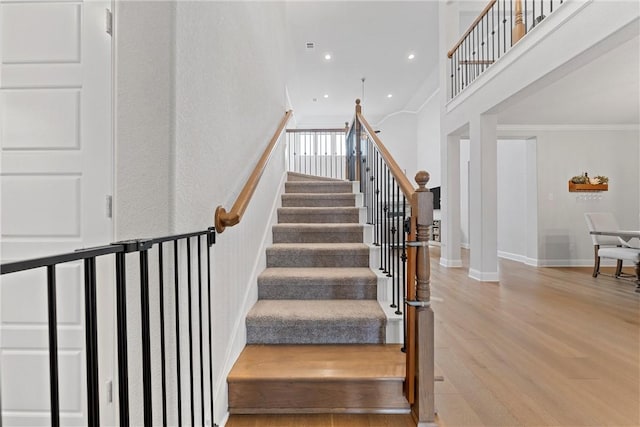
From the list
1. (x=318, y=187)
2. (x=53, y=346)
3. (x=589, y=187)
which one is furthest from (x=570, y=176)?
(x=53, y=346)

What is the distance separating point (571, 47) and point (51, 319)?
12.9ft

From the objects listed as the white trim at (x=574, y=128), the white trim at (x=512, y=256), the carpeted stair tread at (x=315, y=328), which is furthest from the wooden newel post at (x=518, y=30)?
the white trim at (x=512, y=256)

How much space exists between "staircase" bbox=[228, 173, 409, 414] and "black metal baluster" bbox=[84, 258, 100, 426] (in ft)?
3.02

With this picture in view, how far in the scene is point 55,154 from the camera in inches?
50.6

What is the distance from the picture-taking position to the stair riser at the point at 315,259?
2.62 metres

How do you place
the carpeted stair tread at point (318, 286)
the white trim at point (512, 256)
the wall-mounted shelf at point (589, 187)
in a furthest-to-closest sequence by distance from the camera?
the white trim at point (512, 256)
the wall-mounted shelf at point (589, 187)
the carpeted stair tread at point (318, 286)

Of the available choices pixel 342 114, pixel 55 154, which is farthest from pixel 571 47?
pixel 342 114

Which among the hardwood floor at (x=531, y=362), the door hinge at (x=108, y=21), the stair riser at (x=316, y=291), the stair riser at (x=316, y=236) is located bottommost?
the hardwood floor at (x=531, y=362)

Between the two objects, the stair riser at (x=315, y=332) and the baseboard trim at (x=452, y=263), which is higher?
the stair riser at (x=315, y=332)

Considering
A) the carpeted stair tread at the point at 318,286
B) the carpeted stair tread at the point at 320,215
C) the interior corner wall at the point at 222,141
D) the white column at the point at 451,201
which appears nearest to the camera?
the interior corner wall at the point at 222,141

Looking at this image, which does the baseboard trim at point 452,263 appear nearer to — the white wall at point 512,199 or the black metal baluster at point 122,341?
the white wall at point 512,199

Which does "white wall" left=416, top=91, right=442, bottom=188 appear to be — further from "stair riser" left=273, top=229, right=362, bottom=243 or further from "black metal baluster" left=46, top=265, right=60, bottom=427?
"black metal baluster" left=46, top=265, right=60, bottom=427

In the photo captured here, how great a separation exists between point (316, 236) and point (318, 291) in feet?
2.39

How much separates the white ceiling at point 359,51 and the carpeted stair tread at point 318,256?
483 cm
